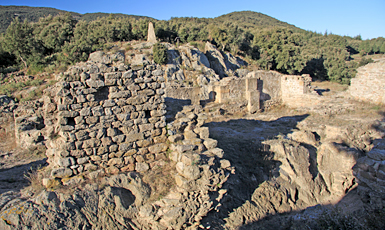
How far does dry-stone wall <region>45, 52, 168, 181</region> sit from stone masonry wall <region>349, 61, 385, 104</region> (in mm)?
12520

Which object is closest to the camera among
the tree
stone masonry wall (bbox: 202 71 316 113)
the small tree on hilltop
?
stone masonry wall (bbox: 202 71 316 113)

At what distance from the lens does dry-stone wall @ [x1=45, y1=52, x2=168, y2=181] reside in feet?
13.0

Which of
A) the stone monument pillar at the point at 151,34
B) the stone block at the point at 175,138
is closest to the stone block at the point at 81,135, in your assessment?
the stone block at the point at 175,138

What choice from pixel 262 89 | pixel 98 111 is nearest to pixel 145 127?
pixel 98 111

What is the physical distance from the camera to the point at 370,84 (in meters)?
11.9

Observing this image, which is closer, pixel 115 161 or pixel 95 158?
pixel 95 158

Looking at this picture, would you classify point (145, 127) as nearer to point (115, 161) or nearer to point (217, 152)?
point (115, 161)

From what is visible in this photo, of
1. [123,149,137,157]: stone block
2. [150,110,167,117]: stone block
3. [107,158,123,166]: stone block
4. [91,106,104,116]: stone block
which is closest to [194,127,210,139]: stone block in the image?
[150,110,167,117]: stone block

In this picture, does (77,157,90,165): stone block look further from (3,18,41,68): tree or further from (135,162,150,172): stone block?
(3,18,41,68): tree

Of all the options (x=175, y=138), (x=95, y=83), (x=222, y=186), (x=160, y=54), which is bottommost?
(x=222, y=186)

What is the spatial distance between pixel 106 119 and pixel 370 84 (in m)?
13.8

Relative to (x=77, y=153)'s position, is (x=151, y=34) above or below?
above

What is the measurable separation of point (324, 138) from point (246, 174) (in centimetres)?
435

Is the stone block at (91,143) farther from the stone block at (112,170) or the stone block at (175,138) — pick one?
the stone block at (175,138)
